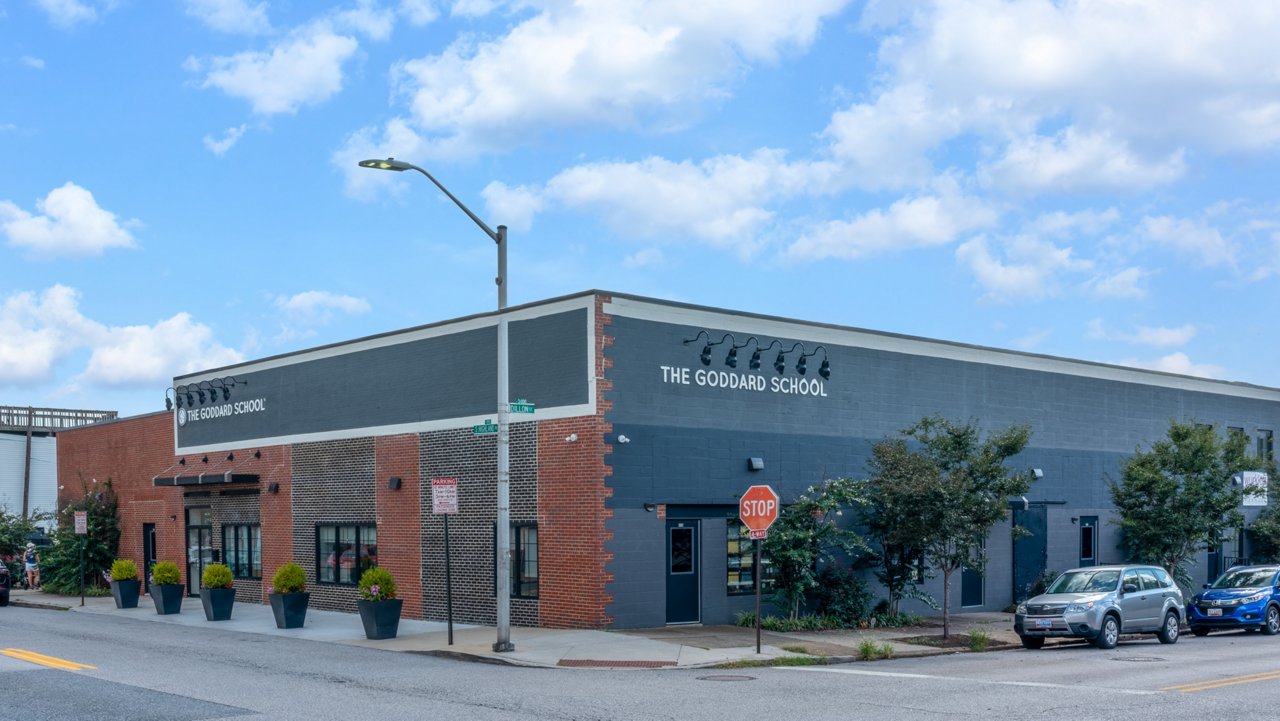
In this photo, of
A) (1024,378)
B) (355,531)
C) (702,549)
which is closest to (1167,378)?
(1024,378)

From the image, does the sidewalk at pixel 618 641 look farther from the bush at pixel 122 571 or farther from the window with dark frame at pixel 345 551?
the bush at pixel 122 571

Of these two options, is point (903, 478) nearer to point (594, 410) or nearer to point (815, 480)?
point (815, 480)

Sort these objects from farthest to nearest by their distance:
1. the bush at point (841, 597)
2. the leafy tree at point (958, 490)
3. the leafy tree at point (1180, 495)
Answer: the leafy tree at point (1180, 495), the bush at point (841, 597), the leafy tree at point (958, 490)

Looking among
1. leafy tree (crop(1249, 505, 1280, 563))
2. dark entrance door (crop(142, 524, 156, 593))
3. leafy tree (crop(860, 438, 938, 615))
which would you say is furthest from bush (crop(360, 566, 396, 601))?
leafy tree (crop(1249, 505, 1280, 563))

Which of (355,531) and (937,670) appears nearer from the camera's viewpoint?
(937,670)

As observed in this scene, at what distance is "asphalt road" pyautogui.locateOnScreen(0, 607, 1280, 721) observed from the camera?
14305 millimetres

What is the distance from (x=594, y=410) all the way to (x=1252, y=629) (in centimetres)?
1759

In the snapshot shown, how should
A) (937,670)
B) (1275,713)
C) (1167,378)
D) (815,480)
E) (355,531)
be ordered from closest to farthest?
(1275,713)
(937,670)
(815,480)
(355,531)
(1167,378)

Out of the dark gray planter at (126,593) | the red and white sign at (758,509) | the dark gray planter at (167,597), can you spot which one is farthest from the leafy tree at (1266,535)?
the dark gray planter at (126,593)

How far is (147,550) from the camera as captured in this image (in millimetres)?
40469

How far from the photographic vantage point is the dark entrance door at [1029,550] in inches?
1294

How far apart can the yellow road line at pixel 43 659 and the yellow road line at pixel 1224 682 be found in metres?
16.0

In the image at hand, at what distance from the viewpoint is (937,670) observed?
19469mm

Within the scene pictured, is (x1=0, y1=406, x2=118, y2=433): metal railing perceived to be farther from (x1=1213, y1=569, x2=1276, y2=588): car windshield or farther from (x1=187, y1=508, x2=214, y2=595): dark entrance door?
(x1=1213, y1=569, x2=1276, y2=588): car windshield
